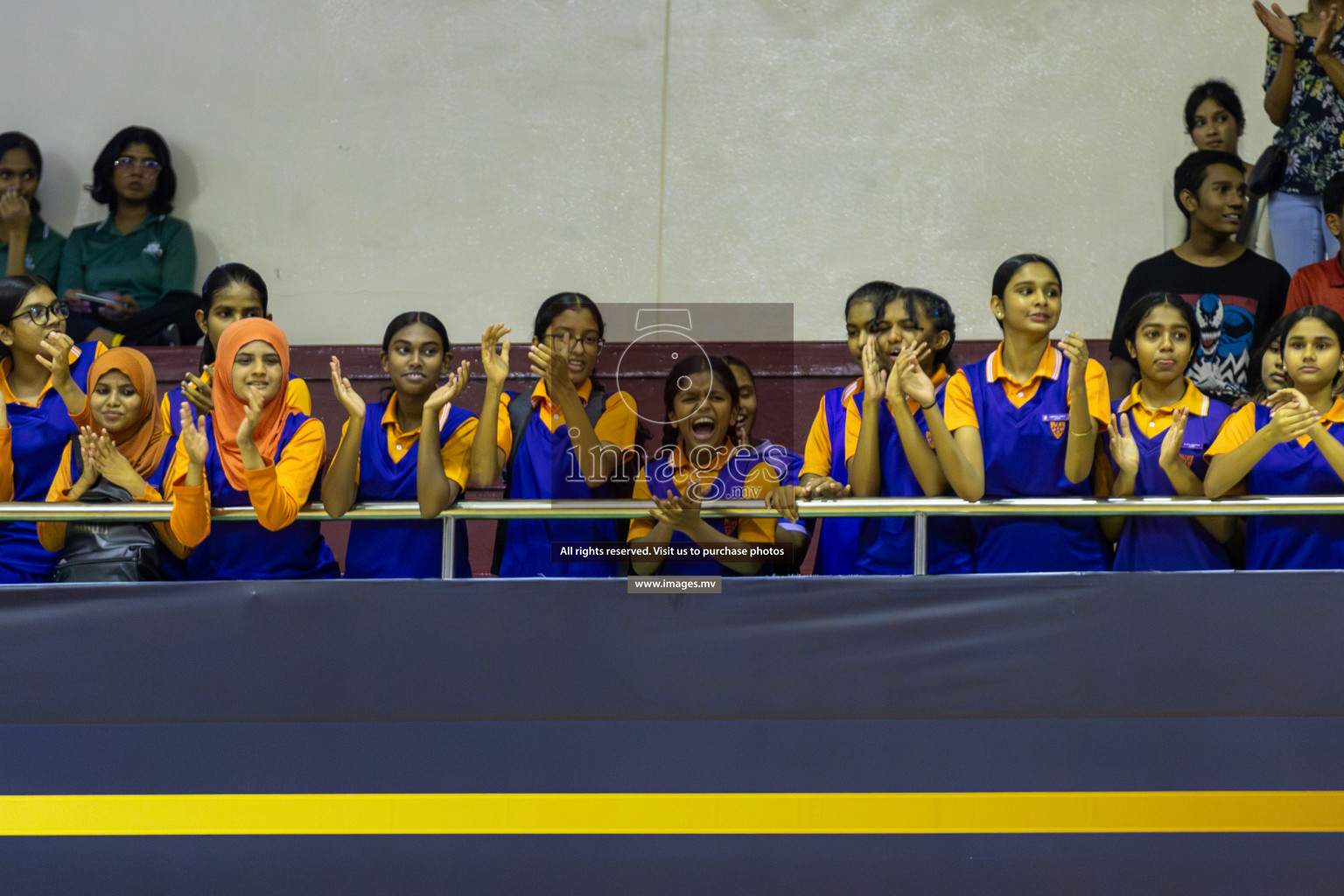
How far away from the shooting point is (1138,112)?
18.0 feet

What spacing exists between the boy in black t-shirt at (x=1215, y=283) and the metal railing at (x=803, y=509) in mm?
854

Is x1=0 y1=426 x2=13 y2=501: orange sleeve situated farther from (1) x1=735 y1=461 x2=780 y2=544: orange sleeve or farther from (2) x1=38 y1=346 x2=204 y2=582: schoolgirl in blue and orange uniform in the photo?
(1) x1=735 y1=461 x2=780 y2=544: orange sleeve

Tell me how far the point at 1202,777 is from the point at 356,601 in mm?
1996

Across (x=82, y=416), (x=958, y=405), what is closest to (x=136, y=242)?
(x=82, y=416)

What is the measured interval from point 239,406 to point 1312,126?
11.5ft

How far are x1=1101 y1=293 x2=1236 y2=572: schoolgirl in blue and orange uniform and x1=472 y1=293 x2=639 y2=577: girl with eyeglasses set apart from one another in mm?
1209

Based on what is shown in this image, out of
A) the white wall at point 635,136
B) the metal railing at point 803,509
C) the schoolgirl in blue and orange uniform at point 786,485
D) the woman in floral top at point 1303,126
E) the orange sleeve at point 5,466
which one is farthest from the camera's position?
the white wall at point 635,136

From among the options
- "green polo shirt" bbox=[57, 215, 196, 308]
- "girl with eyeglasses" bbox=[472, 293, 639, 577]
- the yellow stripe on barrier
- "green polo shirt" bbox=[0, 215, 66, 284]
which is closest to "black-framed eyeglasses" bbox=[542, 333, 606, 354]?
"girl with eyeglasses" bbox=[472, 293, 639, 577]

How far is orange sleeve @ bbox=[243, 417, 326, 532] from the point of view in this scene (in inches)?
116

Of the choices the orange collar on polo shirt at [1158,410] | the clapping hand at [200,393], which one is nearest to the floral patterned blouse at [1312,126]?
the orange collar on polo shirt at [1158,410]

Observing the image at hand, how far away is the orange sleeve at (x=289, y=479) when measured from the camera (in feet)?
9.65

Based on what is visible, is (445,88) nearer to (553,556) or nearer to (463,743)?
(553,556)

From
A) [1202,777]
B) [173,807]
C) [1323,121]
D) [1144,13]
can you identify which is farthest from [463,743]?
[1144,13]

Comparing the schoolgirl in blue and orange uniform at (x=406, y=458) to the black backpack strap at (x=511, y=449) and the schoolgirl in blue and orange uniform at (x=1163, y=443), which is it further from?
the schoolgirl in blue and orange uniform at (x=1163, y=443)
